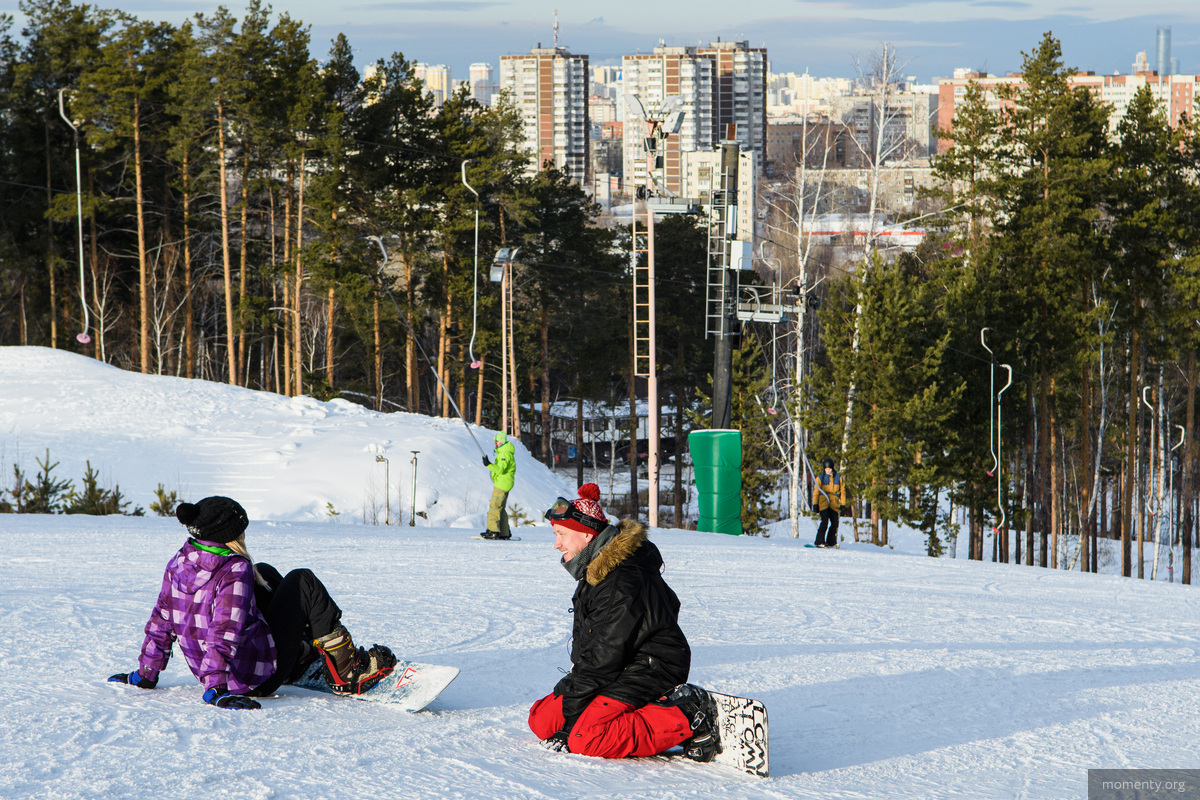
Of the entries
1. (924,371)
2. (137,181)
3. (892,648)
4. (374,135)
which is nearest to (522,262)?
(374,135)

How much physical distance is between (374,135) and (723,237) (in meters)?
19.0

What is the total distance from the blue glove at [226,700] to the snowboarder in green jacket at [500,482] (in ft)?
26.6

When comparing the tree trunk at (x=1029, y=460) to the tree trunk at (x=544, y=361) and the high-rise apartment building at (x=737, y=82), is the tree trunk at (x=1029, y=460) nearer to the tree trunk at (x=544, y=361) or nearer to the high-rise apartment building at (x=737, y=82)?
the tree trunk at (x=544, y=361)

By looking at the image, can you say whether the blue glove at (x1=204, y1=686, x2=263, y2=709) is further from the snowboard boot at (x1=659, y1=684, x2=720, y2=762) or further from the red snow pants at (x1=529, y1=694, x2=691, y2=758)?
the snowboard boot at (x1=659, y1=684, x2=720, y2=762)

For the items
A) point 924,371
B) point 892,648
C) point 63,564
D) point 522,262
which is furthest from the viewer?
point 522,262

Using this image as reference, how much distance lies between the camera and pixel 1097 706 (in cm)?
593

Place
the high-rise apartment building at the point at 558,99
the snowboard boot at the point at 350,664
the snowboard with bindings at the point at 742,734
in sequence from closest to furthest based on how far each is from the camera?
the snowboard with bindings at the point at 742,734 < the snowboard boot at the point at 350,664 < the high-rise apartment building at the point at 558,99

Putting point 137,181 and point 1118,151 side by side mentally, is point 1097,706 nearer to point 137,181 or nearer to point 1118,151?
point 1118,151

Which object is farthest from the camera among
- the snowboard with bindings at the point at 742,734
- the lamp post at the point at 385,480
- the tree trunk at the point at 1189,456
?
the tree trunk at the point at 1189,456

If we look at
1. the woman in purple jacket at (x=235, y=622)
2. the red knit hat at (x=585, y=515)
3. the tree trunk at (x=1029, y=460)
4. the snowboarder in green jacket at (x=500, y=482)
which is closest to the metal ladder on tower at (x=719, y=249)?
the snowboarder in green jacket at (x=500, y=482)

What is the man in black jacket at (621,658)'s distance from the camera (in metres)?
4.29

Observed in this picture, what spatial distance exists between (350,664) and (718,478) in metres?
15.0

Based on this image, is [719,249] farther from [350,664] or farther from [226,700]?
[226,700]

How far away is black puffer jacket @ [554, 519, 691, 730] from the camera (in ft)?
14.0
